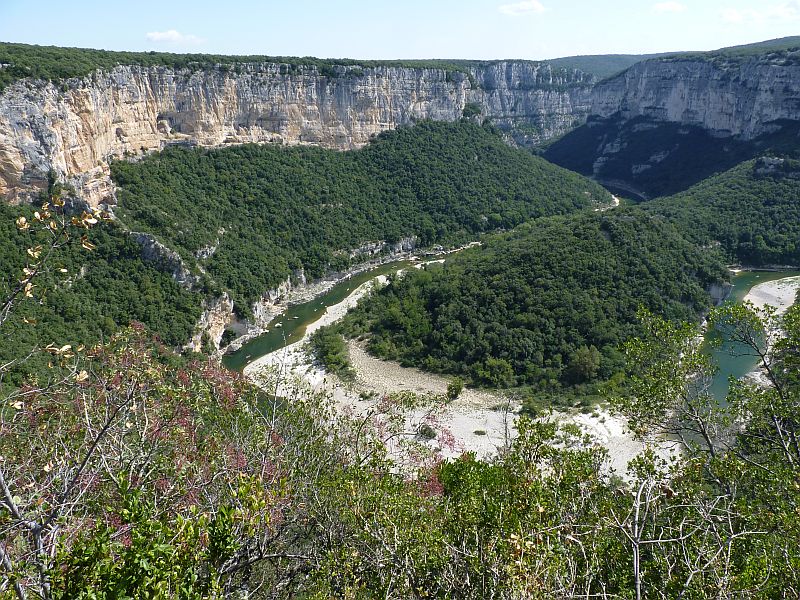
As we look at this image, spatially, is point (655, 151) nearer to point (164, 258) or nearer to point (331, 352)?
point (331, 352)

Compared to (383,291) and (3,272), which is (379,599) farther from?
(383,291)

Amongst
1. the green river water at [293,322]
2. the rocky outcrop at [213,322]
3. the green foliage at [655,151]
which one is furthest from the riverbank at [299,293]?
→ the green foliage at [655,151]

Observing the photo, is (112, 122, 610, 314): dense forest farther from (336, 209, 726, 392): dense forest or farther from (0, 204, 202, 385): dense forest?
(336, 209, 726, 392): dense forest

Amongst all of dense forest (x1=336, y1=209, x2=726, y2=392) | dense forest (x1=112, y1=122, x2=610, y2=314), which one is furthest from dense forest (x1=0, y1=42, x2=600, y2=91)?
dense forest (x1=336, y1=209, x2=726, y2=392)

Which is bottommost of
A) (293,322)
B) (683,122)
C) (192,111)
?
(293,322)

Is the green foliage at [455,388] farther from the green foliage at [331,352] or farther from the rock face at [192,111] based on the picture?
the rock face at [192,111]

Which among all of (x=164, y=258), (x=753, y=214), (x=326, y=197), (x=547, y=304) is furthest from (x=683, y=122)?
(x=164, y=258)
